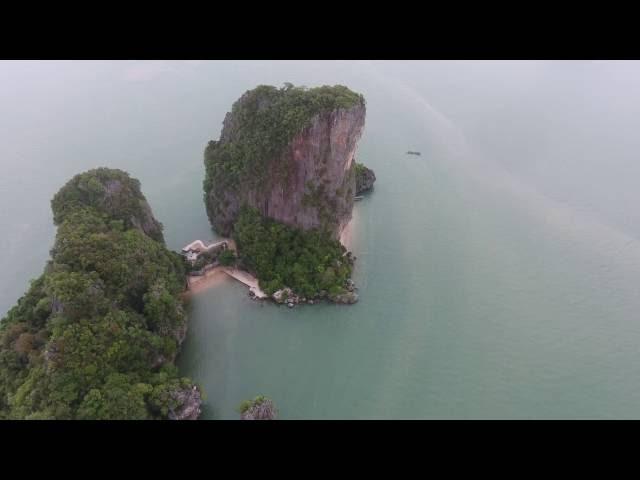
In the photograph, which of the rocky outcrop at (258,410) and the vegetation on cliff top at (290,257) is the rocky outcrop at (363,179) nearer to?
the vegetation on cliff top at (290,257)

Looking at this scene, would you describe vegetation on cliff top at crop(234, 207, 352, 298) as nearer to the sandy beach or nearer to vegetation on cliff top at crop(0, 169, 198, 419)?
the sandy beach

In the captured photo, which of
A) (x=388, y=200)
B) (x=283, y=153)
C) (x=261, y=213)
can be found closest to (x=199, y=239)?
(x=261, y=213)

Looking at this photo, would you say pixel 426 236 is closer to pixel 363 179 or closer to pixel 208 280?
pixel 363 179

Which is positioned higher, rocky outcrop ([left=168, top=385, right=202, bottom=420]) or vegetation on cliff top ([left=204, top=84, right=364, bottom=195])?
vegetation on cliff top ([left=204, top=84, right=364, bottom=195])

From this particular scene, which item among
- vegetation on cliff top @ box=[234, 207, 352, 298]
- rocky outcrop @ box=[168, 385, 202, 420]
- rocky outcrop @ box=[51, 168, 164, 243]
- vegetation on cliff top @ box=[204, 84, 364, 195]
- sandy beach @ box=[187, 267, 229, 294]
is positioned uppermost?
vegetation on cliff top @ box=[204, 84, 364, 195]

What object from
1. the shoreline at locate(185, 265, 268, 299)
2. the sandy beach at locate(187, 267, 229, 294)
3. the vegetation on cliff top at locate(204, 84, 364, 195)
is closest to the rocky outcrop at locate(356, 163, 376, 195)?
the vegetation on cliff top at locate(204, 84, 364, 195)

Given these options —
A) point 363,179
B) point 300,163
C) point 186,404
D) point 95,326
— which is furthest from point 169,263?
point 363,179
